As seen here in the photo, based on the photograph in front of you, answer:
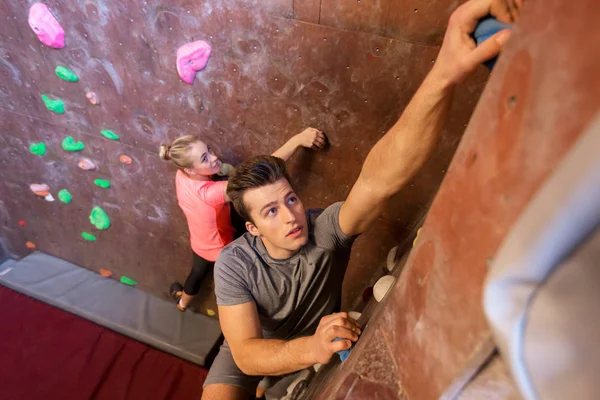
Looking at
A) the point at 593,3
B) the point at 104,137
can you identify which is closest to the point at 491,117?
the point at 593,3

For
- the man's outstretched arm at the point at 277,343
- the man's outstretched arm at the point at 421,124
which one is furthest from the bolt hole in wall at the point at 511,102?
the man's outstretched arm at the point at 277,343

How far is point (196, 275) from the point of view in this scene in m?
2.34

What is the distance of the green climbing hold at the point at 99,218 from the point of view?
2.48m

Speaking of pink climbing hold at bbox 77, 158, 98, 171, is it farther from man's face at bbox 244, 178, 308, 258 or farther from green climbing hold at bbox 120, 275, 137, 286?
man's face at bbox 244, 178, 308, 258

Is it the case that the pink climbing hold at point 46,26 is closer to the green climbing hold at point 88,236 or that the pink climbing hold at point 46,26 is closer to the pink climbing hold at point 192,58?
the pink climbing hold at point 192,58

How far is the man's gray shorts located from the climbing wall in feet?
2.16

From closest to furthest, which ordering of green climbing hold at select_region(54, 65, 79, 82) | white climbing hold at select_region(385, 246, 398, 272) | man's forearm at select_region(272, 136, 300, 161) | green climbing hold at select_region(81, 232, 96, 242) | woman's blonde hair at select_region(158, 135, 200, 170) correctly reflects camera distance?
white climbing hold at select_region(385, 246, 398, 272), man's forearm at select_region(272, 136, 300, 161), woman's blonde hair at select_region(158, 135, 200, 170), green climbing hold at select_region(54, 65, 79, 82), green climbing hold at select_region(81, 232, 96, 242)

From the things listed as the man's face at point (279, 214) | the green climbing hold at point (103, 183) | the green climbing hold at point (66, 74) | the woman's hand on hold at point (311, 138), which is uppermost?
the green climbing hold at point (66, 74)

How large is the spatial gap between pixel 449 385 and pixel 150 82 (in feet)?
5.52

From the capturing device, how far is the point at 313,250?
1.49 meters

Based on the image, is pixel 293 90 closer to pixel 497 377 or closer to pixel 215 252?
pixel 215 252

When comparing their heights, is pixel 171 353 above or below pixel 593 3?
below

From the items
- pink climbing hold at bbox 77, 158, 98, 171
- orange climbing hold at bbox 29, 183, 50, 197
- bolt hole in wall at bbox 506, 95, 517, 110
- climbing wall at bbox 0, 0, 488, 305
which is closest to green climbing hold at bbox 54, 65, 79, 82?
climbing wall at bbox 0, 0, 488, 305

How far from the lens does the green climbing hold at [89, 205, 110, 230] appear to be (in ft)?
8.14
